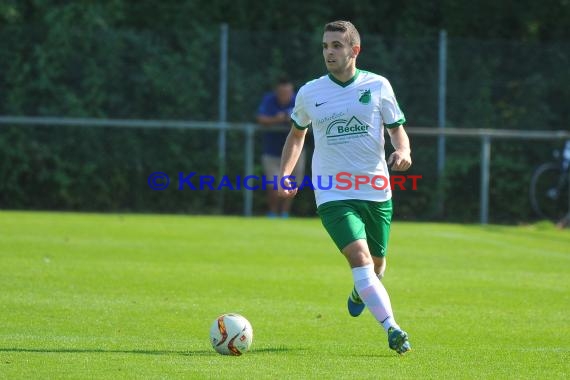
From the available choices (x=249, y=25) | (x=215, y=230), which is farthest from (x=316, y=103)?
(x=249, y=25)

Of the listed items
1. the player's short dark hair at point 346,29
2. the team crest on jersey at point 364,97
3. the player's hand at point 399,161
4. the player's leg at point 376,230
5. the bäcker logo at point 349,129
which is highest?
the player's short dark hair at point 346,29

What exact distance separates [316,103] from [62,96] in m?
13.5

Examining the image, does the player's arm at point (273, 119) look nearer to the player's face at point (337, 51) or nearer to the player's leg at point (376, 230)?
the player's leg at point (376, 230)

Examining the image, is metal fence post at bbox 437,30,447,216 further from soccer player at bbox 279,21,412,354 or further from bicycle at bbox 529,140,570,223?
soccer player at bbox 279,21,412,354

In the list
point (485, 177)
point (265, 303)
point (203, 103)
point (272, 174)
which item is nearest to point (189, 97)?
point (203, 103)

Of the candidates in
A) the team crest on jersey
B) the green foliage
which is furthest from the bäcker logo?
the green foliage

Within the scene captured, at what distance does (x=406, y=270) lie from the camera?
12.5 meters

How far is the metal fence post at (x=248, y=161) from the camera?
2000 cm

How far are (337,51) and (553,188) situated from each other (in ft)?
44.8

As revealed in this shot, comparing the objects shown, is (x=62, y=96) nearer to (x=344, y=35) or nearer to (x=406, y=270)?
(x=406, y=270)

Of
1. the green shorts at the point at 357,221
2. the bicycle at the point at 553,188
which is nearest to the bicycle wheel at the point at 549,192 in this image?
the bicycle at the point at 553,188

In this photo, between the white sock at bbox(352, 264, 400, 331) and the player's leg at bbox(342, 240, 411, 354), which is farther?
the white sock at bbox(352, 264, 400, 331)

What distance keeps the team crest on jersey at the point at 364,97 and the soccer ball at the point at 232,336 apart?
1830 mm

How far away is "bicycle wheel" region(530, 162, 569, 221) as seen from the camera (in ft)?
67.2
